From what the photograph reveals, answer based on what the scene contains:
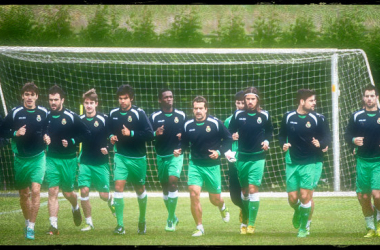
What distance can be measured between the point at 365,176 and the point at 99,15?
21.3ft

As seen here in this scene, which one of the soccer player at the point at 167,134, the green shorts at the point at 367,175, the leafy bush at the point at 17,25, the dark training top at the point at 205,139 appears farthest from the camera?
the leafy bush at the point at 17,25

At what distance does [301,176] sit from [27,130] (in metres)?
3.35

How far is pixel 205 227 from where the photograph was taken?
343 inches

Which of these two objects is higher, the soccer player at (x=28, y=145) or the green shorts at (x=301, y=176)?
the soccer player at (x=28, y=145)

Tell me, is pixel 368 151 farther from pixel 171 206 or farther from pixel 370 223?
pixel 171 206

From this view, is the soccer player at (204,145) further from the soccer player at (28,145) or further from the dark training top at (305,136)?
the soccer player at (28,145)

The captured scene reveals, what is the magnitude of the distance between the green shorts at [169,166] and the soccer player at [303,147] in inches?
55.6

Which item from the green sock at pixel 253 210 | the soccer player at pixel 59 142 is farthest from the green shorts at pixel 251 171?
the soccer player at pixel 59 142

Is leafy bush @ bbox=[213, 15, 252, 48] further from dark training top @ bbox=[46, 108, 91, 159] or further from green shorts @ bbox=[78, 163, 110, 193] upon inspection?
dark training top @ bbox=[46, 108, 91, 159]

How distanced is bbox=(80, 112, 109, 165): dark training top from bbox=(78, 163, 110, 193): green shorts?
0.22 feet

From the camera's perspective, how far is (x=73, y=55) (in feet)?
41.1

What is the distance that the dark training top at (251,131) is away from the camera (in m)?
7.94

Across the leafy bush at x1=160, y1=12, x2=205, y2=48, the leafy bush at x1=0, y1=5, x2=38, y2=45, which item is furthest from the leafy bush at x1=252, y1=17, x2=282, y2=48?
the leafy bush at x1=0, y1=5, x2=38, y2=45

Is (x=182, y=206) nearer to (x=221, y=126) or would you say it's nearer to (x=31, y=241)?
(x=221, y=126)
